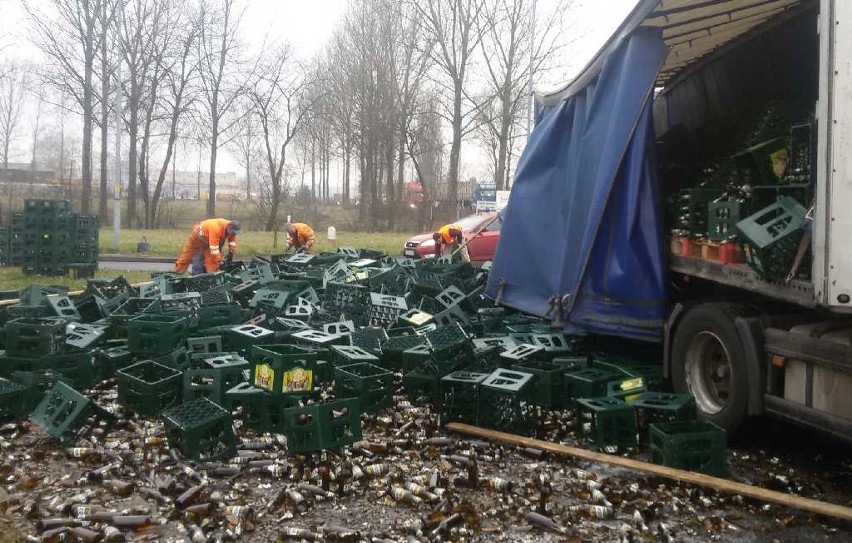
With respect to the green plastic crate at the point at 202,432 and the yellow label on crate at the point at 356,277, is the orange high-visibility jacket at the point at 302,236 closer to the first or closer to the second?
the yellow label on crate at the point at 356,277

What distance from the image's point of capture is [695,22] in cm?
666

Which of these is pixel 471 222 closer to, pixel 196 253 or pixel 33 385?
pixel 196 253

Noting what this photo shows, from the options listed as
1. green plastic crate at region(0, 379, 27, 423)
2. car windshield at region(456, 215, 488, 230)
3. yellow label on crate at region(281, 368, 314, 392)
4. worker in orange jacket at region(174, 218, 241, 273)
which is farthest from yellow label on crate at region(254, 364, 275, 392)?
car windshield at region(456, 215, 488, 230)

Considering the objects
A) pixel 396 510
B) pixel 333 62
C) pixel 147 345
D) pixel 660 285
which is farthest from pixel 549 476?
pixel 333 62

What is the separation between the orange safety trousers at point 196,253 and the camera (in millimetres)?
14555

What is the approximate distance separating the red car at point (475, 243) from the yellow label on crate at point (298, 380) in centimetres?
1155

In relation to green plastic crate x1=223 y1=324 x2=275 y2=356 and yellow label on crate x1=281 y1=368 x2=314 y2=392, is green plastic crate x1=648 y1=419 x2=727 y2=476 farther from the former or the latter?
green plastic crate x1=223 y1=324 x2=275 y2=356

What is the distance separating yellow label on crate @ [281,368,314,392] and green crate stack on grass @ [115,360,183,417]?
1064 mm

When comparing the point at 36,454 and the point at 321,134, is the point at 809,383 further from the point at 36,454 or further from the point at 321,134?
the point at 321,134

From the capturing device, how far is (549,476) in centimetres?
493

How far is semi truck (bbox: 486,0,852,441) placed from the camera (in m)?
4.34

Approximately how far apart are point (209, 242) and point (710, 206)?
10995mm

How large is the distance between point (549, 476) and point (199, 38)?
36.9 metres

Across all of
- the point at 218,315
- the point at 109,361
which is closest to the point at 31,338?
the point at 109,361
